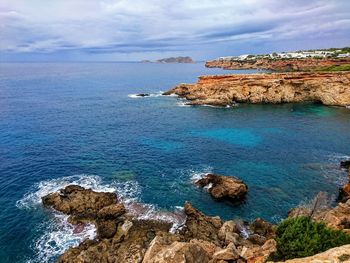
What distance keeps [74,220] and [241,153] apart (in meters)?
36.5

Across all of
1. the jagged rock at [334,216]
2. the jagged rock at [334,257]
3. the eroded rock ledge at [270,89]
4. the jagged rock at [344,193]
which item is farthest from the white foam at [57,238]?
the eroded rock ledge at [270,89]

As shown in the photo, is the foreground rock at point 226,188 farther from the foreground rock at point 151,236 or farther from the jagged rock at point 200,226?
the jagged rock at point 200,226

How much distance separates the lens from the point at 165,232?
3644cm

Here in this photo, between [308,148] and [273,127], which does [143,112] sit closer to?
[273,127]

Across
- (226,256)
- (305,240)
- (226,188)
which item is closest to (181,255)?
(226,256)

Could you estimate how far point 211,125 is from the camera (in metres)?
87.8

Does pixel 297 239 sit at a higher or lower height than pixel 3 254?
higher

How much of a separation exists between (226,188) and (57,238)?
946 inches

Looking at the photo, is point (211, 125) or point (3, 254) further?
point (211, 125)

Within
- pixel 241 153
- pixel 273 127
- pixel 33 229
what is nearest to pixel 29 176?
pixel 33 229

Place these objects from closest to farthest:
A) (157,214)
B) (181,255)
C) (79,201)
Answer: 1. (181,255)
2. (157,214)
3. (79,201)

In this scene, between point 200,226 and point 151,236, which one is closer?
point 151,236

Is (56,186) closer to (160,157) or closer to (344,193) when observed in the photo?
(160,157)

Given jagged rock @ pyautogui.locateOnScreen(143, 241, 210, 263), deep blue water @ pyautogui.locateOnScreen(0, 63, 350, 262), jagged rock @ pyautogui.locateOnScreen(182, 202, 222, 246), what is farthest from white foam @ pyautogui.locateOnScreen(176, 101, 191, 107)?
jagged rock @ pyautogui.locateOnScreen(143, 241, 210, 263)
